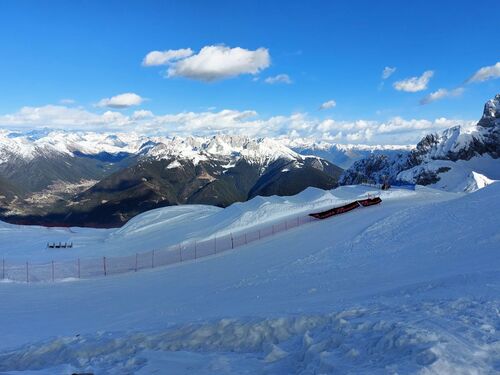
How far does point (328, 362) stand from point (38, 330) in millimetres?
16378

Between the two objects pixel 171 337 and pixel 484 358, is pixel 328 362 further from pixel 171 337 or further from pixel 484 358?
pixel 171 337

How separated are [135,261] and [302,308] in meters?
28.6

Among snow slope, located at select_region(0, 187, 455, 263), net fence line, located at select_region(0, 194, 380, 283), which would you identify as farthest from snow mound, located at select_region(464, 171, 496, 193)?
net fence line, located at select_region(0, 194, 380, 283)

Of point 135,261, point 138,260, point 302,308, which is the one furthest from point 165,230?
point 302,308

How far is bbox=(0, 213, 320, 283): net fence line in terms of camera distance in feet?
121

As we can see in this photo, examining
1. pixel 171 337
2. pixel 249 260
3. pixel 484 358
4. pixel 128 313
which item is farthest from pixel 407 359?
pixel 249 260

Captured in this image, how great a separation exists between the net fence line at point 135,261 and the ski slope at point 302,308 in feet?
9.03

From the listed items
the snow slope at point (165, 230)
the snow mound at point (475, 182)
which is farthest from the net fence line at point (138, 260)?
the snow mound at point (475, 182)

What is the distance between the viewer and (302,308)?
50.4 feet

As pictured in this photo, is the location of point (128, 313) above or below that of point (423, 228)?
below

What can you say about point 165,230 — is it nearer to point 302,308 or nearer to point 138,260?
point 138,260

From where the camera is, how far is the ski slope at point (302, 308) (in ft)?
31.9

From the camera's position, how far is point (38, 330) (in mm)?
20172

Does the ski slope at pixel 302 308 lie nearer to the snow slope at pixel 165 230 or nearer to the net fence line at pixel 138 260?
the net fence line at pixel 138 260
